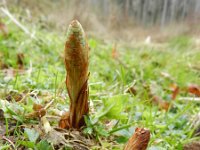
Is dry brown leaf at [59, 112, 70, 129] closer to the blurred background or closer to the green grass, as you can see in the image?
the green grass

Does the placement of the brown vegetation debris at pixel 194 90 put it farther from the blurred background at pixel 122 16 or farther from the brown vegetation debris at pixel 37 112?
the blurred background at pixel 122 16

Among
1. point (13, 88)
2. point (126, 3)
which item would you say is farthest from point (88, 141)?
point (126, 3)

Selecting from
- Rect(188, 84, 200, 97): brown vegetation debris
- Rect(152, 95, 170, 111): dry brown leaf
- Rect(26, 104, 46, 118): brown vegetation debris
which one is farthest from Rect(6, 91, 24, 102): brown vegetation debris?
Rect(188, 84, 200, 97): brown vegetation debris

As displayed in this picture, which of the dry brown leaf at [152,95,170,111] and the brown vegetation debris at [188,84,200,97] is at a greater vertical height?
the brown vegetation debris at [188,84,200,97]

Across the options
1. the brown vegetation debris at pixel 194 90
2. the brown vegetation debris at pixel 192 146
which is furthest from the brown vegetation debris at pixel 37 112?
the brown vegetation debris at pixel 194 90

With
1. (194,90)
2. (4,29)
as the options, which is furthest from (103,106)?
(4,29)

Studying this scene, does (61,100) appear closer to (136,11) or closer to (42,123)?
(42,123)

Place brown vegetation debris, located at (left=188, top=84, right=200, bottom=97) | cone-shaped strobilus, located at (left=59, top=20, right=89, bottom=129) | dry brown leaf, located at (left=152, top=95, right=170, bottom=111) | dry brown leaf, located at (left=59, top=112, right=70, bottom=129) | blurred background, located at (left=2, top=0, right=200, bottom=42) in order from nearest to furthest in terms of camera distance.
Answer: cone-shaped strobilus, located at (left=59, top=20, right=89, bottom=129) < dry brown leaf, located at (left=59, top=112, right=70, bottom=129) < dry brown leaf, located at (left=152, top=95, right=170, bottom=111) < brown vegetation debris, located at (left=188, top=84, right=200, bottom=97) < blurred background, located at (left=2, top=0, right=200, bottom=42)
